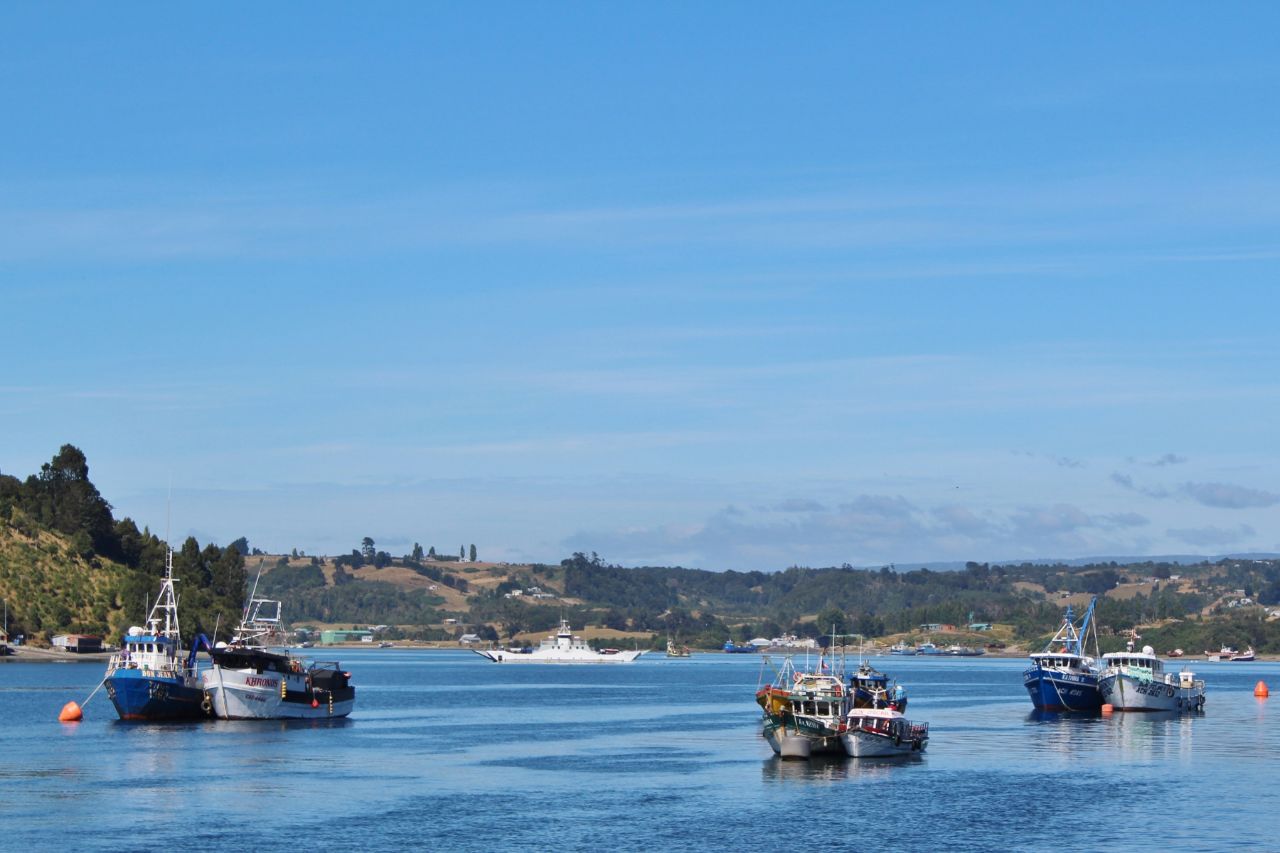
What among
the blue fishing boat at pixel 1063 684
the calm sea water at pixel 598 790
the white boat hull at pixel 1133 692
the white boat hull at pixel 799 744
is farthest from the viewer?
the white boat hull at pixel 1133 692

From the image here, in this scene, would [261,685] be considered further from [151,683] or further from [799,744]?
[799,744]

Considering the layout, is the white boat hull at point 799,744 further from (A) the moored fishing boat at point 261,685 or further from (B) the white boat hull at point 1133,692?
(B) the white boat hull at point 1133,692

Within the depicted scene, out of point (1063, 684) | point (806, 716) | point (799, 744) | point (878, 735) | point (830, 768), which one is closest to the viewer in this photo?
point (830, 768)

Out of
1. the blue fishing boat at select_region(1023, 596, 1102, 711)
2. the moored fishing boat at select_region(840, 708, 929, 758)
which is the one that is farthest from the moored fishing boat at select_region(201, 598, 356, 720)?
the blue fishing boat at select_region(1023, 596, 1102, 711)

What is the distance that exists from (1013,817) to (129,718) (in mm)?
90518

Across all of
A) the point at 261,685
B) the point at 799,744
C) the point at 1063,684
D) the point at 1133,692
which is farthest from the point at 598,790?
the point at 1133,692

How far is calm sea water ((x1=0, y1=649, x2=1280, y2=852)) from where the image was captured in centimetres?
8838

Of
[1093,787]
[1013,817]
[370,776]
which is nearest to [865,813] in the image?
[1013,817]

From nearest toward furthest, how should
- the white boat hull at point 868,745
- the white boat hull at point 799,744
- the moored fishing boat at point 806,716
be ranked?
1. the white boat hull at point 799,744
2. the moored fishing boat at point 806,716
3. the white boat hull at point 868,745

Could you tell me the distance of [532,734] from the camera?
6161 inches

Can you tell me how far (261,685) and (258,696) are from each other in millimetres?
1085

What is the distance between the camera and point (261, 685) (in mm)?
156750

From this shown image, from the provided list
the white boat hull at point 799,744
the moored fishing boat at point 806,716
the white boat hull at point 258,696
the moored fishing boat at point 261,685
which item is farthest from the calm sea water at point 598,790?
the moored fishing boat at point 261,685

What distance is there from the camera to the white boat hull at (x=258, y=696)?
155875 mm
